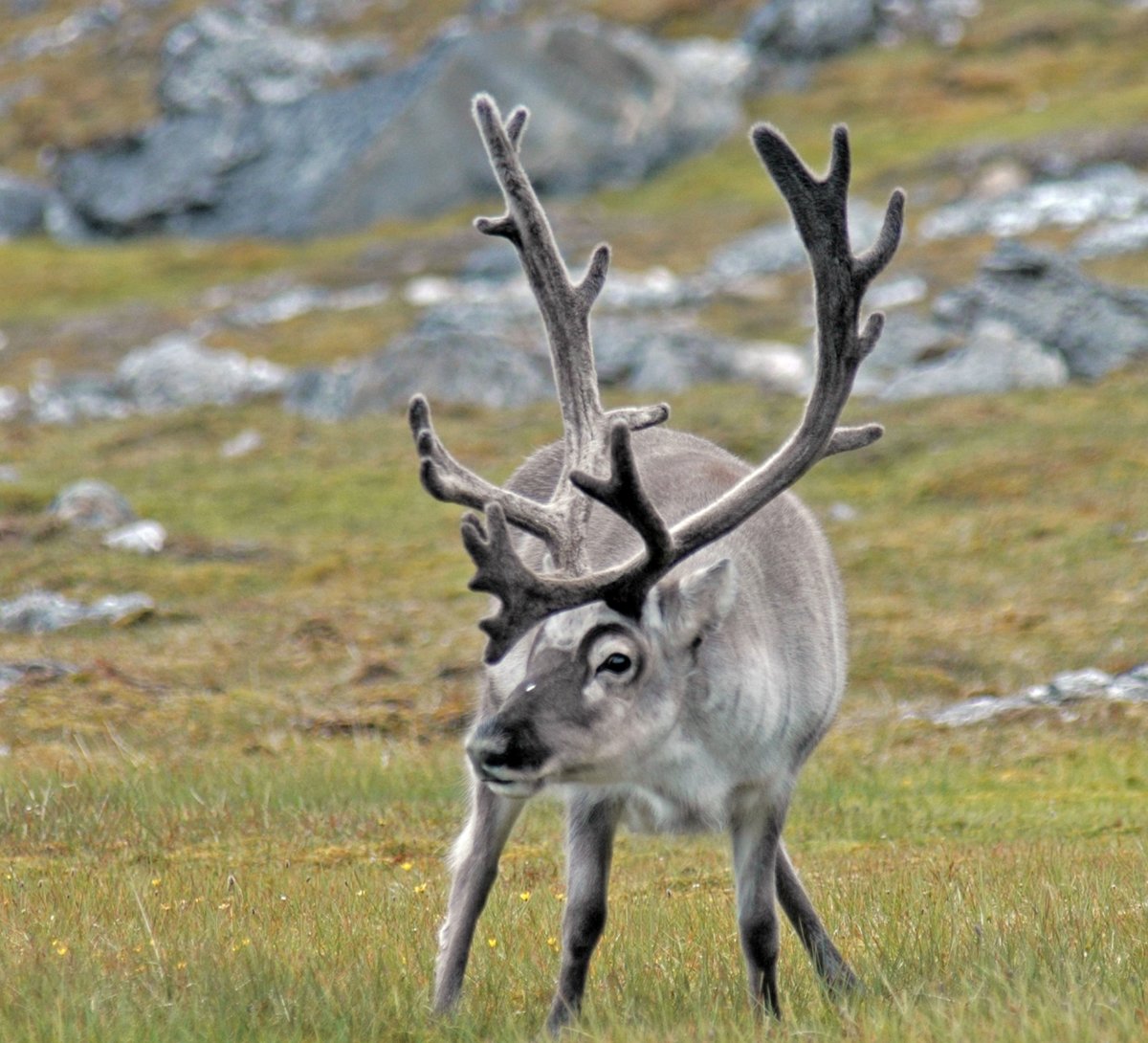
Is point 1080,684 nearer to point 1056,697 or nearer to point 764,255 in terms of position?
point 1056,697

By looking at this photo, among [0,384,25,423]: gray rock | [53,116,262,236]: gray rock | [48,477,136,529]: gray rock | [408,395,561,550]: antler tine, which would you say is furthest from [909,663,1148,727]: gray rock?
[53,116,262,236]: gray rock

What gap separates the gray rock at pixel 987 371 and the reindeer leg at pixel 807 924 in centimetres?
2190

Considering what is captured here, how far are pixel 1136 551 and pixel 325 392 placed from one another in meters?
19.6

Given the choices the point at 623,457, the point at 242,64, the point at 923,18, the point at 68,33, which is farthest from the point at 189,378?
the point at 68,33

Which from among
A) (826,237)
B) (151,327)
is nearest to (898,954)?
(826,237)

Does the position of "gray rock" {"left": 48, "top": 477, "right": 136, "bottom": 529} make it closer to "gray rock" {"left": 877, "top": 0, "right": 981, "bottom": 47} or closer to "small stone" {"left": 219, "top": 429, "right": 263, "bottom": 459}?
"small stone" {"left": 219, "top": 429, "right": 263, "bottom": 459}

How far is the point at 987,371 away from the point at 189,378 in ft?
62.2

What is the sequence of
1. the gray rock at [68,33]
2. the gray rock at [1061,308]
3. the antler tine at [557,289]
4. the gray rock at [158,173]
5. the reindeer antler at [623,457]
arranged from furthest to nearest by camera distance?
1. the gray rock at [68,33]
2. the gray rock at [158,173]
3. the gray rock at [1061,308]
4. the antler tine at [557,289]
5. the reindeer antler at [623,457]

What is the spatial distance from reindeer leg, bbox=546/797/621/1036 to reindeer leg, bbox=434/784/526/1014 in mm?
597

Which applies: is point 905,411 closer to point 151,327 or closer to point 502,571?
point 502,571

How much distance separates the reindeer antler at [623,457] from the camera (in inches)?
241

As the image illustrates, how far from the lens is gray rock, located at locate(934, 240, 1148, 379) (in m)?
30.0

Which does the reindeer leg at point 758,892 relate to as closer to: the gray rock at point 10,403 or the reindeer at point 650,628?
the reindeer at point 650,628

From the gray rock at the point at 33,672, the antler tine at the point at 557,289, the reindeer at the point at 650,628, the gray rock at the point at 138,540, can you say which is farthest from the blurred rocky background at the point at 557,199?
the reindeer at the point at 650,628
